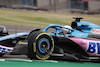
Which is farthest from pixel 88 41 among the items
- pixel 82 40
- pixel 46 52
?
pixel 46 52

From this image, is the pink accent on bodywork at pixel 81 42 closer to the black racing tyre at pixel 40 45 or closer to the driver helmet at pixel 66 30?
the driver helmet at pixel 66 30

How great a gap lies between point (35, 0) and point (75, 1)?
7112 millimetres

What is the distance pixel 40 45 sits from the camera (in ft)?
19.1

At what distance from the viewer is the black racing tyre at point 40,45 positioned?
18.7 feet

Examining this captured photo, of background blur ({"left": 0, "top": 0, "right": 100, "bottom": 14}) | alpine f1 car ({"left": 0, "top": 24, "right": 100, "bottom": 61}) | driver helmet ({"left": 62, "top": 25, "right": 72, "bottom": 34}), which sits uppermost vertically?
background blur ({"left": 0, "top": 0, "right": 100, "bottom": 14})

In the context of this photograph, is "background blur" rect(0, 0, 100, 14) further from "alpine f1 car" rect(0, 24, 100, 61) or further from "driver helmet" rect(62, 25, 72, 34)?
"alpine f1 car" rect(0, 24, 100, 61)

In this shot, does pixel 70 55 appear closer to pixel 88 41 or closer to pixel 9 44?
pixel 88 41

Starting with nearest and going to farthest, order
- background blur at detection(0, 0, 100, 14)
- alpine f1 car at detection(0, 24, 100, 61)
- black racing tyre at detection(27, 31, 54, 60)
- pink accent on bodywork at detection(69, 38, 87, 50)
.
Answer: black racing tyre at detection(27, 31, 54, 60)
alpine f1 car at detection(0, 24, 100, 61)
pink accent on bodywork at detection(69, 38, 87, 50)
background blur at detection(0, 0, 100, 14)

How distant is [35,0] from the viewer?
34.8 m

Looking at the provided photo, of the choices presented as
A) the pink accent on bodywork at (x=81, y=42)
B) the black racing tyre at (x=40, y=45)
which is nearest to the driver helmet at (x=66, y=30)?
the pink accent on bodywork at (x=81, y=42)

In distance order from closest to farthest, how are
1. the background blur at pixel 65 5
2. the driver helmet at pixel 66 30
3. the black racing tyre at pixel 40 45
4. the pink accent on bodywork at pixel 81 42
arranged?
the black racing tyre at pixel 40 45 → the pink accent on bodywork at pixel 81 42 → the driver helmet at pixel 66 30 → the background blur at pixel 65 5

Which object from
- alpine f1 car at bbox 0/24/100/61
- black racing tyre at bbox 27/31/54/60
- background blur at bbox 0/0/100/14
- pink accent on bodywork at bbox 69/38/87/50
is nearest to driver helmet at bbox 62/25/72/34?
alpine f1 car at bbox 0/24/100/61

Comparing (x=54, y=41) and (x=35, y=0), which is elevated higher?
(x=35, y=0)

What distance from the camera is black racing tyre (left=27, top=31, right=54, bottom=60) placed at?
570 cm
